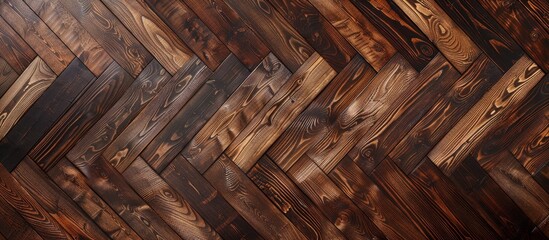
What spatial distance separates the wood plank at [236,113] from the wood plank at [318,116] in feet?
→ 0.51

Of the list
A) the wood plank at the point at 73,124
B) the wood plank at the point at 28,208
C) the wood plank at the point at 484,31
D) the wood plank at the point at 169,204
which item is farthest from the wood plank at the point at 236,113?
the wood plank at the point at 484,31

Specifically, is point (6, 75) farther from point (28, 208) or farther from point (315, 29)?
point (315, 29)

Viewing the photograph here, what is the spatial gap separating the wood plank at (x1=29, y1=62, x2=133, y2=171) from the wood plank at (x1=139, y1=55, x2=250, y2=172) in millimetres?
249

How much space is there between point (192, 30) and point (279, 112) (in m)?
0.49

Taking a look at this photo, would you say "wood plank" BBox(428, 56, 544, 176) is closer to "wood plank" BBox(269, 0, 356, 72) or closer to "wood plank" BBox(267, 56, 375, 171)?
"wood plank" BBox(267, 56, 375, 171)

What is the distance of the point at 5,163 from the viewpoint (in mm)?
1796

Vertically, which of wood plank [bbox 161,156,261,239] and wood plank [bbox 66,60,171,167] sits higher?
wood plank [bbox 66,60,171,167]

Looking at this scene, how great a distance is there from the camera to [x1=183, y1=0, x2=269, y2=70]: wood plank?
Result: 1787 millimetres

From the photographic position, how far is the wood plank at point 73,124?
1.79 m

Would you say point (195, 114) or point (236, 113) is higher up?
point (195, 114)

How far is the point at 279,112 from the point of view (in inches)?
Result: 70.0

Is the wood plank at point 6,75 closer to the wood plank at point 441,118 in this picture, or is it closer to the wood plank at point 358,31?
the wood plank at point 358,31

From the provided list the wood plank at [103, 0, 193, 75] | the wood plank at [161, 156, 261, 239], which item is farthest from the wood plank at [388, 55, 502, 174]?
the wood plank at [103, 0, 193, 75]

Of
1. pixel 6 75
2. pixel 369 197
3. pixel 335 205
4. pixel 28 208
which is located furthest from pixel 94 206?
pixel 369 197
